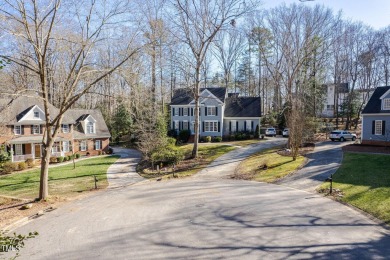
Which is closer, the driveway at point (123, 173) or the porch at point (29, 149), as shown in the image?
the driveway at point (123, 173)

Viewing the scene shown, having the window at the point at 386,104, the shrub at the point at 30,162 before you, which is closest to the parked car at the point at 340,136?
the window at the point at 386,104

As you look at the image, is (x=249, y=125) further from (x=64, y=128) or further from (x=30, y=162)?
(x=30, y=162)

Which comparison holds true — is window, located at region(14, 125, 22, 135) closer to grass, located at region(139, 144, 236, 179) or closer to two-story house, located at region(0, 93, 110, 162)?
two-story house, located at region(0, 93, 110, 162)

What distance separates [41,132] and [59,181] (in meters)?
14.7

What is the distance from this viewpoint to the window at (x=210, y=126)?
133 feet

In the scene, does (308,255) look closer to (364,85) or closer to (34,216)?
(34,216)

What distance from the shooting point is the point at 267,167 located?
21.0m

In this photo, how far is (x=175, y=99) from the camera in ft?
143

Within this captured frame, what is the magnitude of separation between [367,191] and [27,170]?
97.2ft

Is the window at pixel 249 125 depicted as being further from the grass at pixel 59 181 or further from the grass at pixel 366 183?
the grass at pixel 59 181

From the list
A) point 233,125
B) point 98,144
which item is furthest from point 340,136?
point 98,144

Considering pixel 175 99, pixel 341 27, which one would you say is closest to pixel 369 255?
pixel 175 99

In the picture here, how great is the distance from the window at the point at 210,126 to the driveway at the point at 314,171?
1756 centimetres

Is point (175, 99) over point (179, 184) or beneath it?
over
